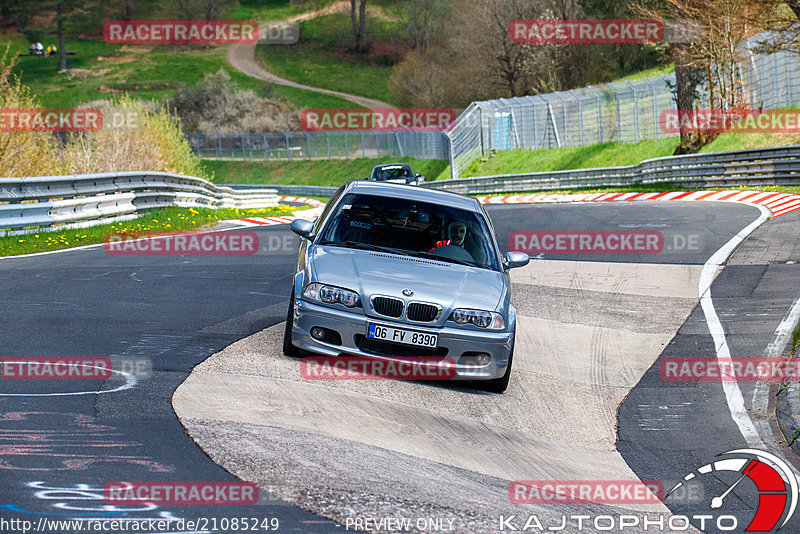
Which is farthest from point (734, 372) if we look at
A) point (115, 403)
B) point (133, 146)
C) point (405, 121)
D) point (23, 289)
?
point (405, 121)

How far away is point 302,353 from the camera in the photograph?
787 centimetres

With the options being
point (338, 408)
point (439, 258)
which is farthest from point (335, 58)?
point (338, 408)

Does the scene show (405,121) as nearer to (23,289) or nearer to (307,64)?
(307,64)

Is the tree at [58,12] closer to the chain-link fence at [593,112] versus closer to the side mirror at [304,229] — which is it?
the chain-link fence at [593,112]

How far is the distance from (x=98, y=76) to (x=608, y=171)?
8586 cm

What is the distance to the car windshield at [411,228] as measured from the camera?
8.70m

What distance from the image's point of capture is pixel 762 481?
5922 mm

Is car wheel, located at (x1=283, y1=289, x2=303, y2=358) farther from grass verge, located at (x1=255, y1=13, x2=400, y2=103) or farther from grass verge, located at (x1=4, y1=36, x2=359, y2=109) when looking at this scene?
grass verge, located at (x1=255, y1=13, x2=400, y2=103)

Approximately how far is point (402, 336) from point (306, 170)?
6390 centimetres

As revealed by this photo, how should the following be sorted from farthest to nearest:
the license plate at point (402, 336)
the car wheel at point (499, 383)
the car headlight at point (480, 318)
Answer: the car wheel at point (499, 383) < the car headlight at point (480, 318) < the license plate at point (402, 336)

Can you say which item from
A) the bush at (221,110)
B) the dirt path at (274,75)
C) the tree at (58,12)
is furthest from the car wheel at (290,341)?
the tree at (58,12)

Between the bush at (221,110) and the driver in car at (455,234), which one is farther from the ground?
the driver in car at (455,234)

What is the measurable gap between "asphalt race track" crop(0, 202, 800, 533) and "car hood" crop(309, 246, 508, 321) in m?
0.73

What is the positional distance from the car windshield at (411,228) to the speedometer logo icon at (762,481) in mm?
2896
